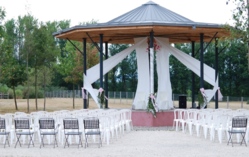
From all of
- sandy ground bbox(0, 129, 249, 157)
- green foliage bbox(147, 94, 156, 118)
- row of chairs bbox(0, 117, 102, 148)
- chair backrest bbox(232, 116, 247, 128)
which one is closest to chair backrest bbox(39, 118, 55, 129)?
row of chairs bbox(0, 117, 102, 148)

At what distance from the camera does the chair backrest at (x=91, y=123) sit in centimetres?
1471

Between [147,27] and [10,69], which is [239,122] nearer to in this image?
[147,27]

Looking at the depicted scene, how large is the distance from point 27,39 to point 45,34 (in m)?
1.42

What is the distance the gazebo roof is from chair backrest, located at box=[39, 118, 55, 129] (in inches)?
342

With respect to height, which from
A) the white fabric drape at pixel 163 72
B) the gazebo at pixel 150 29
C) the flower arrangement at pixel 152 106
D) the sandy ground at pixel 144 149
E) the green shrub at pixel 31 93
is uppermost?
the gazebo at pixel 150 29

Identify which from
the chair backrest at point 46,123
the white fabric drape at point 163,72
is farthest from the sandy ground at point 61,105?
the chair backrest at point 46,123

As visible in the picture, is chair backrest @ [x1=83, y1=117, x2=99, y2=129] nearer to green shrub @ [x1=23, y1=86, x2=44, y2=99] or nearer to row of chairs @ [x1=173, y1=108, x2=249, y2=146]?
row of chairs @ [x1=173, y1=108, x2=249, y2=146]

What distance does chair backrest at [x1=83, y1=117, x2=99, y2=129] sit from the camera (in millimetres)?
14711

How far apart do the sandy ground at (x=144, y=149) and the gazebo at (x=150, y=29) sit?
6775 mm

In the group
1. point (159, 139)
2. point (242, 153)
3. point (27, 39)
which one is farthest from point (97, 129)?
point (27, 39)

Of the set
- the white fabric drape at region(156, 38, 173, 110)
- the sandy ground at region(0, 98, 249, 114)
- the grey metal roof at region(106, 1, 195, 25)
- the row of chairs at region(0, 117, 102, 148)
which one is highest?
the grey metal roof at region(106, 1, 195, 25)

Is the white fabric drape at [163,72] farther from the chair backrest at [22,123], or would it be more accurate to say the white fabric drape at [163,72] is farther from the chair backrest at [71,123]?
the chair backrest at [22,123]

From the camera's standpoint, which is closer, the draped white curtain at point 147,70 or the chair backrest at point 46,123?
the chair backrest at point 46,123

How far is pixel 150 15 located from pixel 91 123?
11964 millimetres
